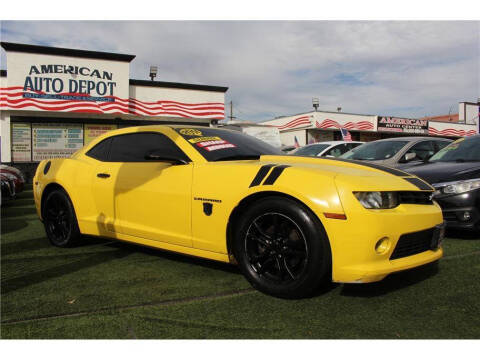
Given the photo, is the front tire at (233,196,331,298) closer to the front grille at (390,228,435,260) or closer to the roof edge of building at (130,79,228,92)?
the front grille at (390,228,435,260)

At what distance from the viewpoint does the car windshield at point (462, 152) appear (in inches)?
196

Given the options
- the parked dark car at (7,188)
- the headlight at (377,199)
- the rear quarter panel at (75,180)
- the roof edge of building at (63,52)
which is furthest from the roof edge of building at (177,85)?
the headlight at (377,199)

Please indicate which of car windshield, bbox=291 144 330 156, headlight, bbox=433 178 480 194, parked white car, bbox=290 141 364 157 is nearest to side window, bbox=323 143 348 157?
parked white car, bbox=290 141 364 157

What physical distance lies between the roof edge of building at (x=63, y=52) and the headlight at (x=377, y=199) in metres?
15.1

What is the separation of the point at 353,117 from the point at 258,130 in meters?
13.6

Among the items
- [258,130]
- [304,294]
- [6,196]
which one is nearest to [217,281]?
[304,294]

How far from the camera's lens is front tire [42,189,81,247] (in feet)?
13.4

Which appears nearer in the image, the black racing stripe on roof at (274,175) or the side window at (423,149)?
the black racing stripe on roof at (274,175)

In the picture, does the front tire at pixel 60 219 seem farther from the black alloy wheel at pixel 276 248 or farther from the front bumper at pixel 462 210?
the front bumper at pixel 462 210

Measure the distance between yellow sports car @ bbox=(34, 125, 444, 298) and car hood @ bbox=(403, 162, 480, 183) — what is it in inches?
64.3

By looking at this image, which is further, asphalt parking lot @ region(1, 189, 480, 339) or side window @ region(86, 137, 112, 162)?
side window @ region(86, 137, 112, 162)

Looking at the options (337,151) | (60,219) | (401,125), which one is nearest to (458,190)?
(60,219)

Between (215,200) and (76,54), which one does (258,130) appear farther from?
(215,200)

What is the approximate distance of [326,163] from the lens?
306 centimetres
